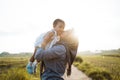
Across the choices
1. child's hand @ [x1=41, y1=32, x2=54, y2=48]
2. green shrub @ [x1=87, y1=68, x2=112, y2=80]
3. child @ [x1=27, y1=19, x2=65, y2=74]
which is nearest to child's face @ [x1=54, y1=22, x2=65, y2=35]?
A: child @ [x1=27, y1=19, x2=65, y2=74]

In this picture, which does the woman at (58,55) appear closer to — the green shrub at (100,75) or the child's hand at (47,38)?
the child's hand at (47,38)

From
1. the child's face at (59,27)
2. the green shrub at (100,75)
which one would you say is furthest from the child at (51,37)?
the green shrub at (100,75)

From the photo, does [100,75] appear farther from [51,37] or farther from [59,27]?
[51,37]

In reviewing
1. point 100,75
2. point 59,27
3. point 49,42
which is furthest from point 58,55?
point 100,75

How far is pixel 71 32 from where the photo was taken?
339 cm

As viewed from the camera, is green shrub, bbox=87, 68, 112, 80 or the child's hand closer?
the child's hand

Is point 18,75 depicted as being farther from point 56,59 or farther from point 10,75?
point 56,59

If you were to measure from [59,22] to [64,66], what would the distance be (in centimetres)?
55

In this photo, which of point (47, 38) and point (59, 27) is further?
point (59, 27)

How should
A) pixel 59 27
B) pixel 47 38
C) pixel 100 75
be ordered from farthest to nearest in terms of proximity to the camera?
pixel 100 75
pixel 59 27
pixel 47 38

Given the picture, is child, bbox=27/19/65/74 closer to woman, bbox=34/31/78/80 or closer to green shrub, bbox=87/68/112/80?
woman, bbox=34/31/78/80

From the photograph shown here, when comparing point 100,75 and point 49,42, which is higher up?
point 49,42

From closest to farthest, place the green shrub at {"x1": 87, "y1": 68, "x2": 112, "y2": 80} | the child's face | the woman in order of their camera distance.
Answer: the woman → the child's face → the green shrub at {"x1": 87, "y1": 68, "x2": 112, "y2": 80}

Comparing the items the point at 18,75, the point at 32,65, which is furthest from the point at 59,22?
the point at 18,75
